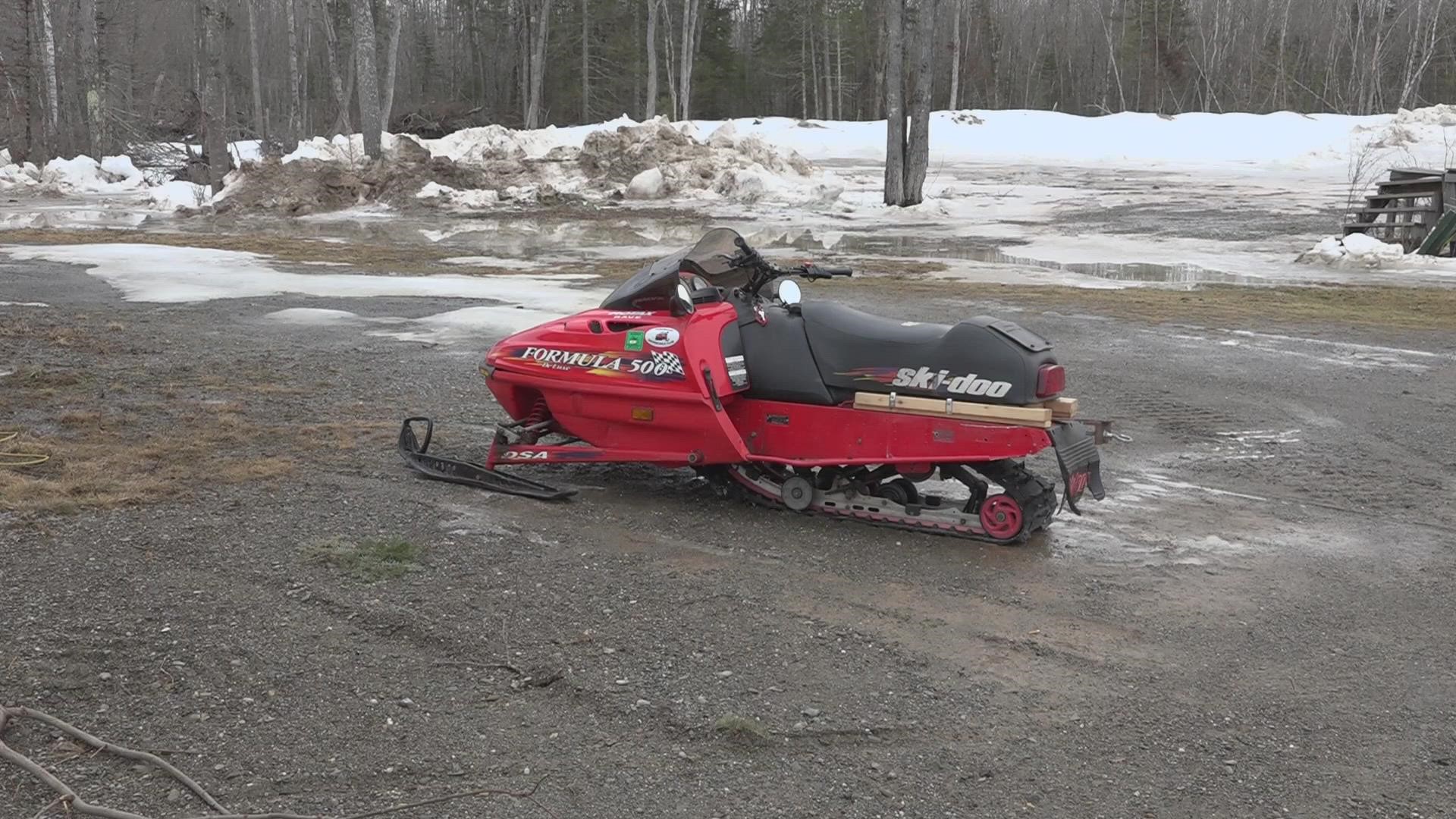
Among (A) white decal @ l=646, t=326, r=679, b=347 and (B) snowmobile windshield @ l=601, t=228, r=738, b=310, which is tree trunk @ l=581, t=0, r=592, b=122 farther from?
(A) white decal @ l=646, t=326, r=679, b=347

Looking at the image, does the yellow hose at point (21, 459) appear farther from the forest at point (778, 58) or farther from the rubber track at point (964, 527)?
the forest at point (778, 58)

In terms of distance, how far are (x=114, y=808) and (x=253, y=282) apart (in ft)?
36.5

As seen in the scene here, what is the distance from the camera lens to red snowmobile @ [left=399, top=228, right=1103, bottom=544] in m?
5.18

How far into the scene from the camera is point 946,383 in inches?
205

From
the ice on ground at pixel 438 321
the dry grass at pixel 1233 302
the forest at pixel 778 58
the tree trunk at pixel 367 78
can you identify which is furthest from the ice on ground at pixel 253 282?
the forest at pixel 778 58

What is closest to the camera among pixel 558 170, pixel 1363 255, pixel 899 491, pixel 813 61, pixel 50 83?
pixel 899 491

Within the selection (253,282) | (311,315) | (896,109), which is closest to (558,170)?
(896,109)

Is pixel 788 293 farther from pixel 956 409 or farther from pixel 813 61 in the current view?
pixel 813 61

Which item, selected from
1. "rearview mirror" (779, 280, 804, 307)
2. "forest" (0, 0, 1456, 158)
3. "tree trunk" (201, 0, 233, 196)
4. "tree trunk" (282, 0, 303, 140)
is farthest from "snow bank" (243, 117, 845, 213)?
"rearview mirror" (779, 280, 804, 307)

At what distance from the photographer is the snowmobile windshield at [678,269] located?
18.8ft

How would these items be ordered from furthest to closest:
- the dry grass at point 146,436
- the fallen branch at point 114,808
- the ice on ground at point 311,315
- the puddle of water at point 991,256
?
the puddle of water at point 991,256
the ice on ground at point 311,315
the dry grass at point 146,436
the fallen branch at point 114,808

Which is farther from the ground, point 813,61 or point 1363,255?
point 813,61

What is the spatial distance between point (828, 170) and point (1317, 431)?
1220 inches

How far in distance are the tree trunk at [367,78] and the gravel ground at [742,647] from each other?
23.9 metres
